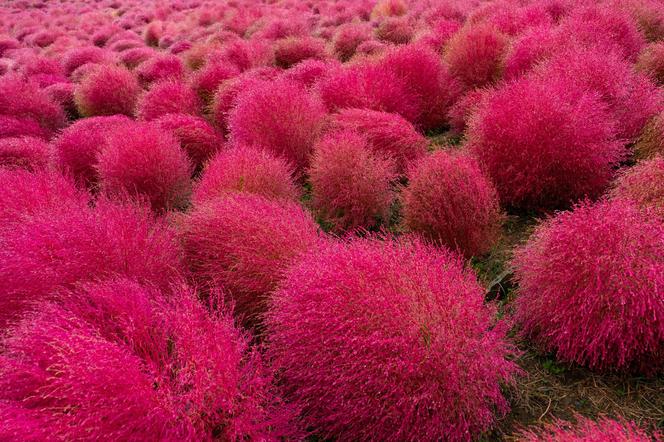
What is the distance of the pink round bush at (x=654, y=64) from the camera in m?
4.21

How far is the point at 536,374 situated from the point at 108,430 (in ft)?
6.53

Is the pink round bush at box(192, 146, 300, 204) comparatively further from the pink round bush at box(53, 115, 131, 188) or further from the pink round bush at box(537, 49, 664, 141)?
the pink round bush at box(537, 49, 664, 141)

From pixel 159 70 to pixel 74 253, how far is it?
17.1ft

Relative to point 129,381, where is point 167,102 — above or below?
below

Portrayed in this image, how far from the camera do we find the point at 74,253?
239 centimetres

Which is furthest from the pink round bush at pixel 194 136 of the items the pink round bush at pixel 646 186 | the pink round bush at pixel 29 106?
the pink round bush at pixel 646 186

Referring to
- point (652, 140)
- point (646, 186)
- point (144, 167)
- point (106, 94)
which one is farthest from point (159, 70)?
point (646, 186)

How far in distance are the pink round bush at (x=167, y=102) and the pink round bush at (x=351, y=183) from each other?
7.91 feet

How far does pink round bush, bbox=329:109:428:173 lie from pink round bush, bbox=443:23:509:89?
57.5 inches

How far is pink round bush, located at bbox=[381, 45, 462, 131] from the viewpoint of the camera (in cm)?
476

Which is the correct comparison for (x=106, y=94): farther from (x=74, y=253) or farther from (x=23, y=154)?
(x=74, y=253)


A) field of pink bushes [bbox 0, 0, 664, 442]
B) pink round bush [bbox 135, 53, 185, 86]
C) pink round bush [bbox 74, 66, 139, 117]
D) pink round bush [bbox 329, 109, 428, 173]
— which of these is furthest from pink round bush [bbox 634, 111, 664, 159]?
pink round bush [bbox 74, 66, 139, 117]

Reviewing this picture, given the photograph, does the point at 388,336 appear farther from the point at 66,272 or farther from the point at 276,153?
the point at 276,153

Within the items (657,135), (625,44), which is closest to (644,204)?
(657,135)
